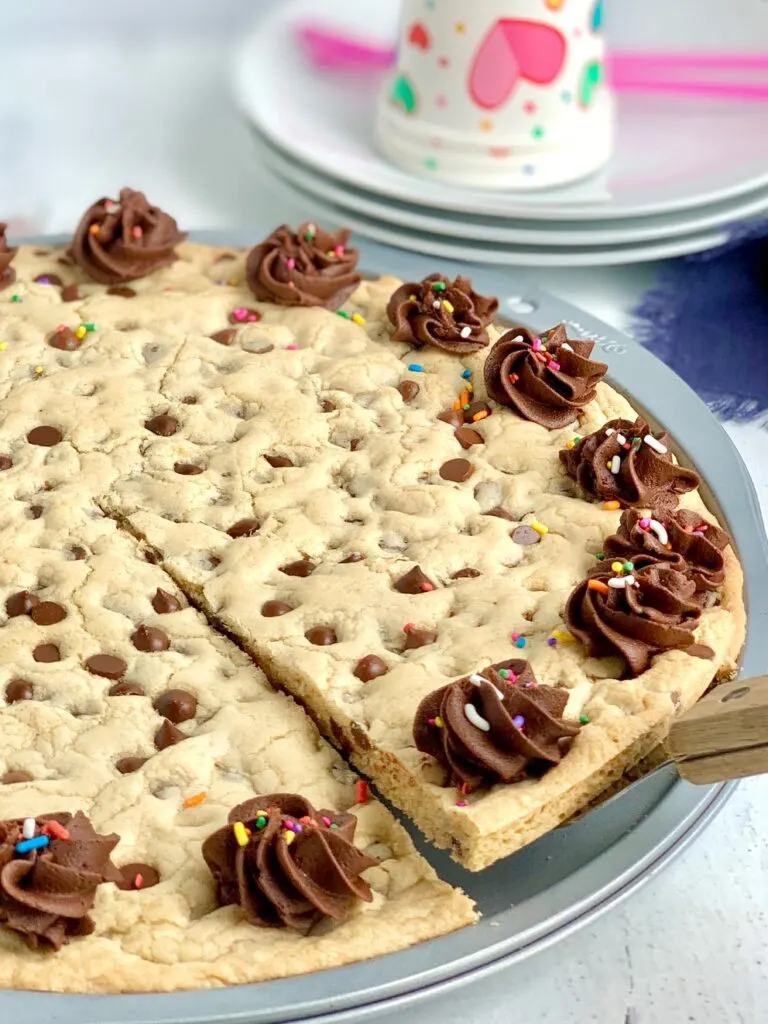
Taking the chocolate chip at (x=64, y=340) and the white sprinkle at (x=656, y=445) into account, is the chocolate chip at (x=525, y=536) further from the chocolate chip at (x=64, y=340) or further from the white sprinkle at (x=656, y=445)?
the chocolate chip at (x=64, y=340)

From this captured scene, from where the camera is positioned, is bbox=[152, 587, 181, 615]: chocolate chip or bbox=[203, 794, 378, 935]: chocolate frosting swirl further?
bbox=[152, 587, 181, 615]: chocolate chip

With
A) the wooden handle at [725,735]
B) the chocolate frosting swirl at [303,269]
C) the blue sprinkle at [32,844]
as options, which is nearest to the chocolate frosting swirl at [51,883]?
the blue sprinkle at [32,844]

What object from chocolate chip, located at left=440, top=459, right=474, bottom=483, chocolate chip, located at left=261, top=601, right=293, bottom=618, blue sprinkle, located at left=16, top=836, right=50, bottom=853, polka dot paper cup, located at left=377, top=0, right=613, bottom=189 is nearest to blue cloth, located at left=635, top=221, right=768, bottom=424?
polka dot paper cup, located at left=377, top=0, right=613, bottom=189

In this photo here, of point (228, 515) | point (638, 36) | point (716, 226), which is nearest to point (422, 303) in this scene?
point (228, 515)

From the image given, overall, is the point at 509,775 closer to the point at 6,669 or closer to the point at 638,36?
the point at 6,669

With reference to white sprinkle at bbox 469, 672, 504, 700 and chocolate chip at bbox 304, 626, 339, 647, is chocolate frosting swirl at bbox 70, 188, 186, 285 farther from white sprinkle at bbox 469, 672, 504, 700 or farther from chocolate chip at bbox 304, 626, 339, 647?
white sprinkle at bbox 469, 672, 504, 700

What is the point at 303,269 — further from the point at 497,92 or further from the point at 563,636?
the point at 563,636
